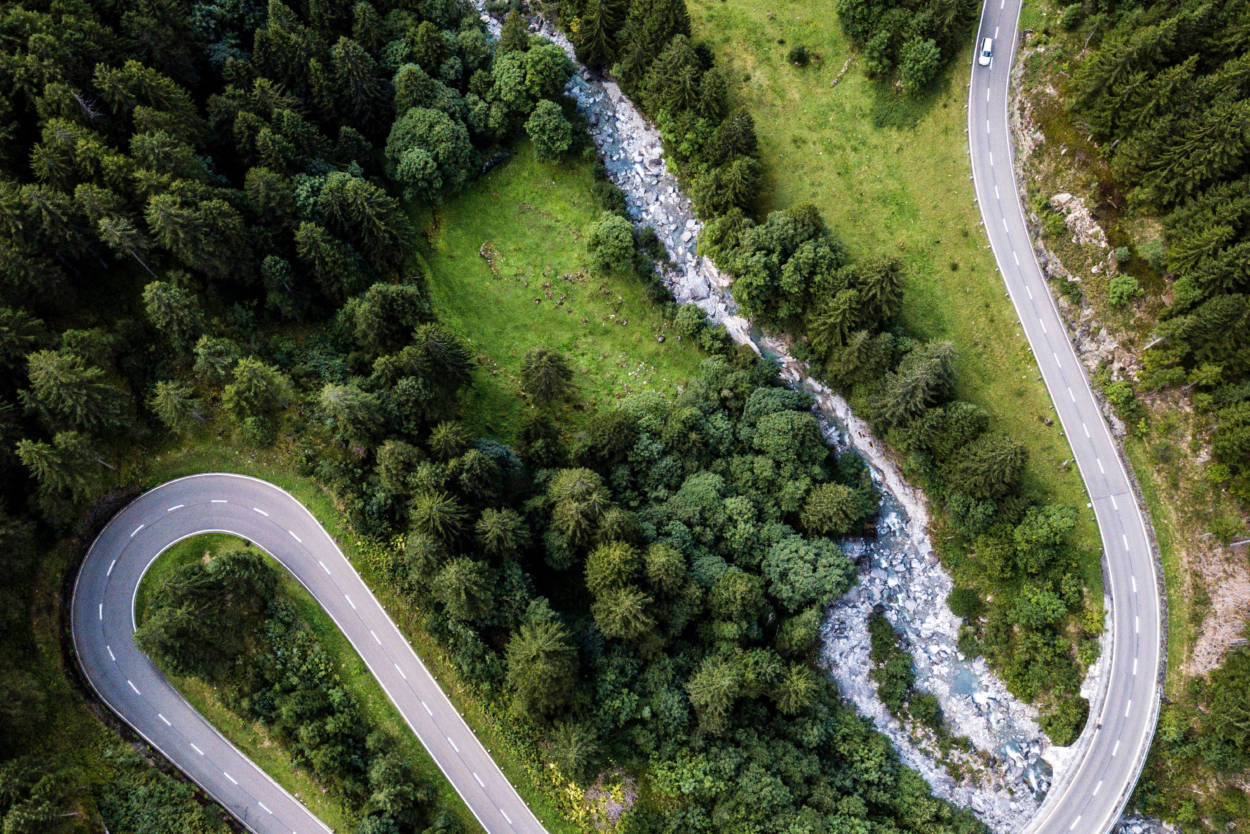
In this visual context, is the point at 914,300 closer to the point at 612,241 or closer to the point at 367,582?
the point at 612,241

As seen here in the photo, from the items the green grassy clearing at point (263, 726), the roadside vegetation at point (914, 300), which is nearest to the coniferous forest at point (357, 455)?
the green grassy clearing at point (263, 726)

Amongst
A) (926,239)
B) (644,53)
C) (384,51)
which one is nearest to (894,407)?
(926,239)

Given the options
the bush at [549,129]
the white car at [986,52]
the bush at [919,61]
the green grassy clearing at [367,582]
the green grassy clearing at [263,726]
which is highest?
the white car at [986,52]

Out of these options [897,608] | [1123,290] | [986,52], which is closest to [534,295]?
[897,608]

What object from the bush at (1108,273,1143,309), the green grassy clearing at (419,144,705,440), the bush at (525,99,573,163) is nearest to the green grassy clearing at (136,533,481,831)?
the green grassy clearing at (419,144,705,440)

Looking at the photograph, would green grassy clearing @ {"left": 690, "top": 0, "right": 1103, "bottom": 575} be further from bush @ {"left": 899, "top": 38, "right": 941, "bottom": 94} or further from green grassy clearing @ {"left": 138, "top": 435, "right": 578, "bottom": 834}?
green grassy clearing @ {"left": 138, "top": 435, "right": 578, "bottom": 834}

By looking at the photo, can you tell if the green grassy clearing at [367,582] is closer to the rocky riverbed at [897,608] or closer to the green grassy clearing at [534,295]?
the green grassy clearing at [534,295]
